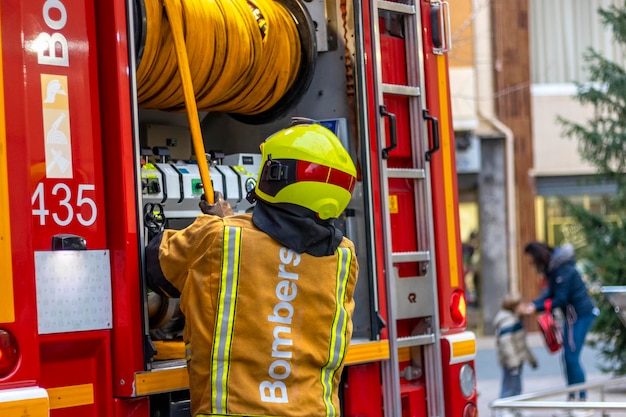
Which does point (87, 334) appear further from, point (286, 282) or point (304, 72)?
point (304, 72)

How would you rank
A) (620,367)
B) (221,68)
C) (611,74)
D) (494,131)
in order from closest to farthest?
(221,68) → (620,367) → (611,74) → (494,131)

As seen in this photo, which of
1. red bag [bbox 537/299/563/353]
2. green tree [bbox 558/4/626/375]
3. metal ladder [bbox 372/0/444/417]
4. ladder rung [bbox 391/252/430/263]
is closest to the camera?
metal ladder [bbox 372/0/444/417]

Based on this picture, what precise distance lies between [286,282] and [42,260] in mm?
747

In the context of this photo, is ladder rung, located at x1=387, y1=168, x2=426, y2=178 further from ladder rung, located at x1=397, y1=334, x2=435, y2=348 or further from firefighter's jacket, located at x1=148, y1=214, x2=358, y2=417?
firefighter's jacket, located at x1=148, y1=214, x2=358, y2=417

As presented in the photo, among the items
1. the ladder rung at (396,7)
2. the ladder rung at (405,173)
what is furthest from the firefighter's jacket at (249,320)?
the ladder rung at (396,7)

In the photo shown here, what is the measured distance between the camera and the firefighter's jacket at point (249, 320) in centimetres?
324

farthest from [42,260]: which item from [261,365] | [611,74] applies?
[611,74]

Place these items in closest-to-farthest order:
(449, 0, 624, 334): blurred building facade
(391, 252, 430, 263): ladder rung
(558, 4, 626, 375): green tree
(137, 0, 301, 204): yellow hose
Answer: (137, 0, 301, 204): yellow hose
(391, 252, 430, 263): ladder rung
(558, 4, 626, 375): green tree
(449, 0, 624, 334): blurred building facade

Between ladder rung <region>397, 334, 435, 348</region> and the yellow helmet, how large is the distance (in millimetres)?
1191

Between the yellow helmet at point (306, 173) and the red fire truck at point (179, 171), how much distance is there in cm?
47

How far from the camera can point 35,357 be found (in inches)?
128

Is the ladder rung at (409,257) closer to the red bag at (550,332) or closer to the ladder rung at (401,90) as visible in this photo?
the ladder rung at (401,90)

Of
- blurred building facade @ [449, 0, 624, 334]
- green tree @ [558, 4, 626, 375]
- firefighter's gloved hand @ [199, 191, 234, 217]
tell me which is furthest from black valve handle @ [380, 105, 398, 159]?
blurred building facade @ [449, 0, 624, 334]

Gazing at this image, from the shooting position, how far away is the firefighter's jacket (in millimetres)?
Result: 3238
